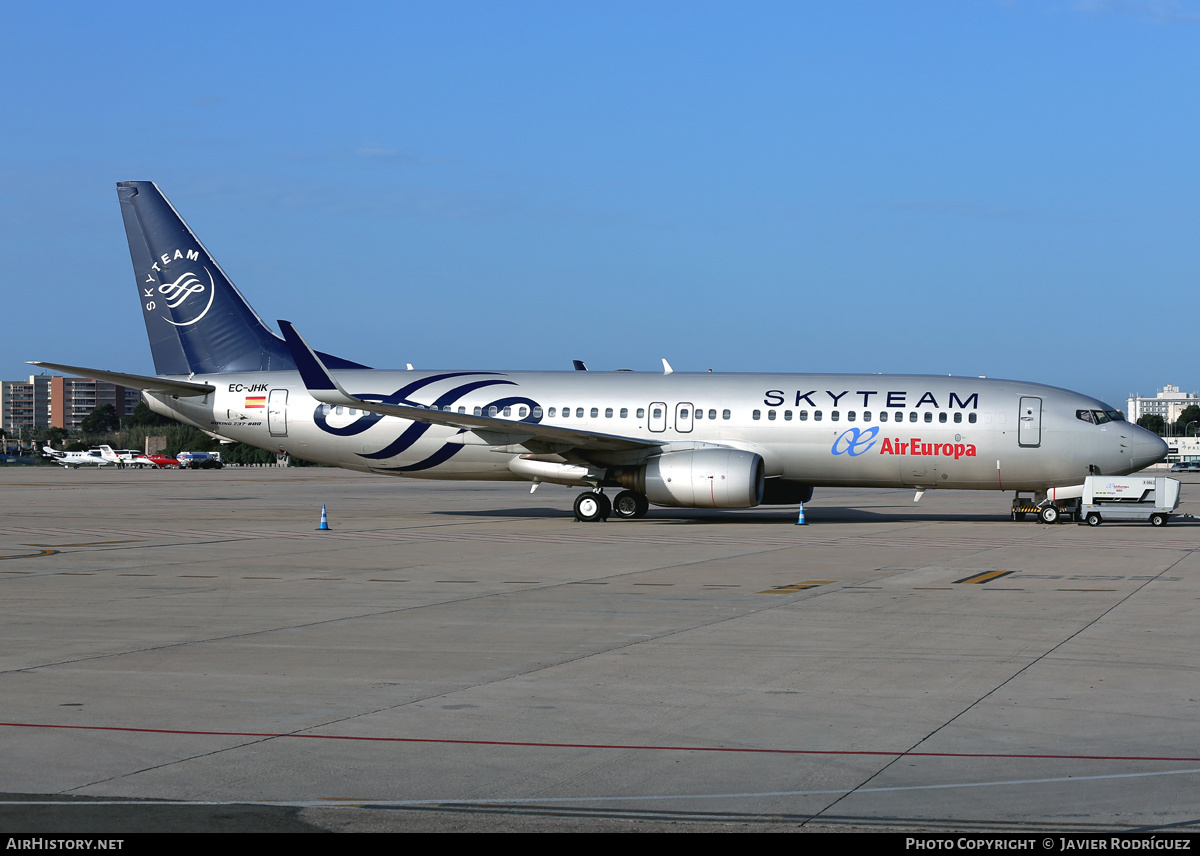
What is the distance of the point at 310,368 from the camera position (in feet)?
91.9

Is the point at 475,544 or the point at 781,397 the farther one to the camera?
the point at 781,397

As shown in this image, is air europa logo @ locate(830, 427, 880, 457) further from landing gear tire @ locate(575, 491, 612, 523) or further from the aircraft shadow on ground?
landing gear tire @ locate(575, 491, 612, 523)

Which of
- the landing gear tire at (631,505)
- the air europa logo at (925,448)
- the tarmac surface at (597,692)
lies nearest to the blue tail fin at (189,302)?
the landing gear tire at (631,505)

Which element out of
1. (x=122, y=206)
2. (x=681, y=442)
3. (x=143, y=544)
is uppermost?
(x=122, y=206)

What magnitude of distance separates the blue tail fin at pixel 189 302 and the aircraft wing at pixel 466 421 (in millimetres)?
5782

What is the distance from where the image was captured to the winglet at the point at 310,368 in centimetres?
2758

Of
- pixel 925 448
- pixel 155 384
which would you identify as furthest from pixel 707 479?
pixel 155 384

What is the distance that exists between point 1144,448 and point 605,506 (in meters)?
13.4

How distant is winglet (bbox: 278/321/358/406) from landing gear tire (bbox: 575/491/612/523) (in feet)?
20.8

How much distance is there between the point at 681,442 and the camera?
1184 inches

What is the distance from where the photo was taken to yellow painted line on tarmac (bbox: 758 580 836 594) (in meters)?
15.9

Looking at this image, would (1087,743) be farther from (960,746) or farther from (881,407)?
(881,407)
